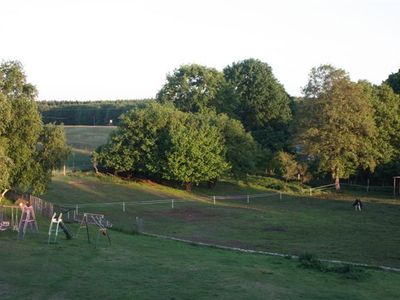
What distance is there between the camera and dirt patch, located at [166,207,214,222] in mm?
43844

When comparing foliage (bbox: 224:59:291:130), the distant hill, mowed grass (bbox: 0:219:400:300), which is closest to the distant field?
foliage (bbox: 224:59:291:130)

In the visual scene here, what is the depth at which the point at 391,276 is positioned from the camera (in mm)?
20125

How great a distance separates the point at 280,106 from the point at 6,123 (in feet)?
197

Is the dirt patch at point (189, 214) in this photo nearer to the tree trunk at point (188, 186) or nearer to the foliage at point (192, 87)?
the tree trunk at point (188, 186)

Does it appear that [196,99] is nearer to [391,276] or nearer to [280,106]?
[280,106]

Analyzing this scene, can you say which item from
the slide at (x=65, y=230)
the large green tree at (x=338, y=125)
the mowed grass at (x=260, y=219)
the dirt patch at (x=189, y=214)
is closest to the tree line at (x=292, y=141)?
the large green tree at (x=338, y=125)

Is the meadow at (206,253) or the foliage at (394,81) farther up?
the foliage at (394,81)

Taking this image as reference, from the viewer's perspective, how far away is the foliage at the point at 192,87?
86.4 metres

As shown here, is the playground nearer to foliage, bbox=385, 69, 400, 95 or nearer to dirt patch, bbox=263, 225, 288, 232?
dirt patch, bbox=263, 225, 288, 232

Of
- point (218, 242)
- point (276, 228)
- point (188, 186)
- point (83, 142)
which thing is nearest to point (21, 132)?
point (218, 242)

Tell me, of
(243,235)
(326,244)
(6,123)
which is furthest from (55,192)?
(326,244)

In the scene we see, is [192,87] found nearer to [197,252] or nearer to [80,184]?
[80,184]

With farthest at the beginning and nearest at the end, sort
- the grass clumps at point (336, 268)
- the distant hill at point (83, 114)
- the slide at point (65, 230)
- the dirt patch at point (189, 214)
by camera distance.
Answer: the distant hill at point (83, 114)
the dirt patch at point (189, 214)
the slide at point (65, 230)
the grass clumps at point (336, 268)

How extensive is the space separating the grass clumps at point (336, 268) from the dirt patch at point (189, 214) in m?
22.0
